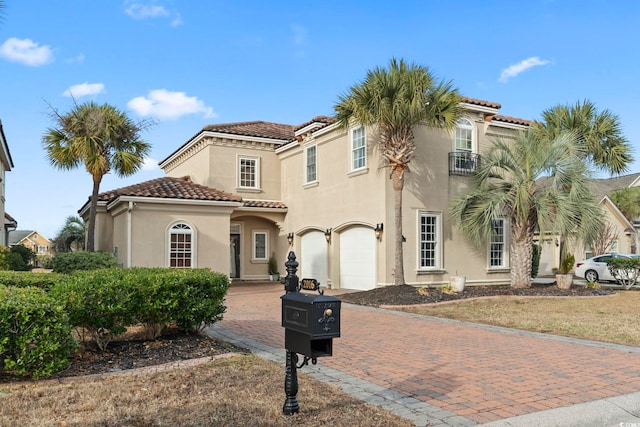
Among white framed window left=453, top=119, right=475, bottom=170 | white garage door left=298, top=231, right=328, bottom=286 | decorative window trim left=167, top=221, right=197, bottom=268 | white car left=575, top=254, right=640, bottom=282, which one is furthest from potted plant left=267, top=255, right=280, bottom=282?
white car left=575, top=254, right=640, bottom=282

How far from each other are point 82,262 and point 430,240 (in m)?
12.0

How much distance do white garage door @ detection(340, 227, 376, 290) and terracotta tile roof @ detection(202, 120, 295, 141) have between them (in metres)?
6.76

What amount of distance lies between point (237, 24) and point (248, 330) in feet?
24.0

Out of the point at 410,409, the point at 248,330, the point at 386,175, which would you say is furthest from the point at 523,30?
the point at 410,409

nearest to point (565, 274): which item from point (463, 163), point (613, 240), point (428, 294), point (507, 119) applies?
point (463, 163)

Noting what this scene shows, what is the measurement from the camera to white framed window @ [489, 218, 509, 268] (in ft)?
66.6

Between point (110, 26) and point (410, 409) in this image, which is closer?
point (410, 409)

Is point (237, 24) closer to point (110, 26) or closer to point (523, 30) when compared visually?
point (110, 26)

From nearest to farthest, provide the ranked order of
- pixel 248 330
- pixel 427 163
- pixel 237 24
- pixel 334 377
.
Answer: pixel 334 377, pixel 248 330, pixel 237 24, pixel 427 163

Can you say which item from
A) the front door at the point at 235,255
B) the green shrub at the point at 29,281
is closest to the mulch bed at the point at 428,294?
the green shrub at the point at 29,281

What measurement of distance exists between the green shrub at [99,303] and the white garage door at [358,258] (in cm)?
1157

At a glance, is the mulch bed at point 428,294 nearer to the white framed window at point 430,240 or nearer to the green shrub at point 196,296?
the white framed window at point 430,240

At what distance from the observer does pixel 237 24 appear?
1262 cm

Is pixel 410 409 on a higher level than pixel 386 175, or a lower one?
lower
